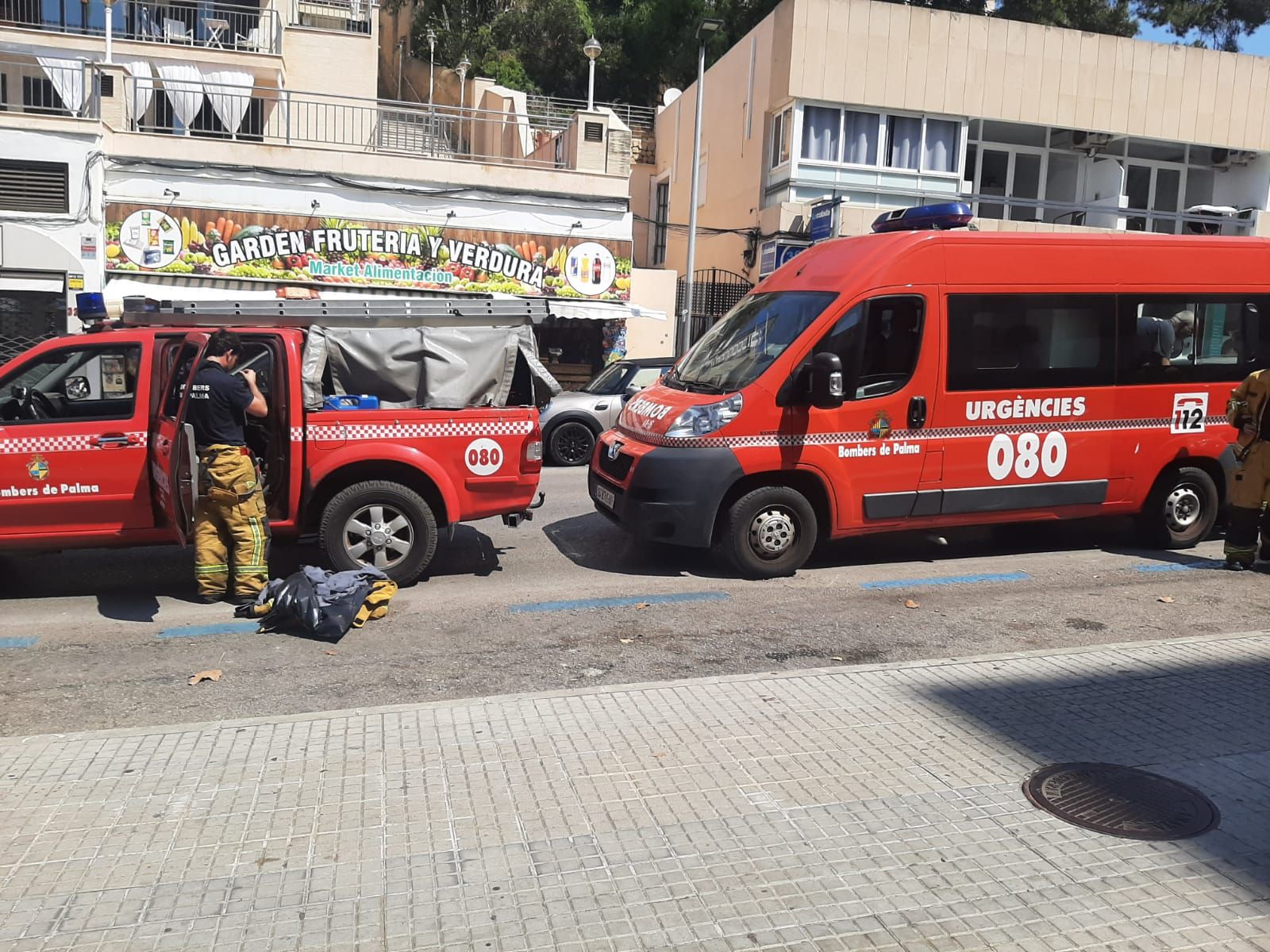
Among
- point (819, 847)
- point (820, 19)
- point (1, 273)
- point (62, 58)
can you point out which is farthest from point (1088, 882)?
point (820, 19)

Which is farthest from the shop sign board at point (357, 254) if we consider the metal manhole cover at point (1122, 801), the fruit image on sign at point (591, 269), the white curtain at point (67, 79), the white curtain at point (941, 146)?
the metal manhole cover at point (1122, 801)

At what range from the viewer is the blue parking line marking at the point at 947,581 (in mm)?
8406

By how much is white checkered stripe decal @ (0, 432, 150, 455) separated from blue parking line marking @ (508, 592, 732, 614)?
2.99 m

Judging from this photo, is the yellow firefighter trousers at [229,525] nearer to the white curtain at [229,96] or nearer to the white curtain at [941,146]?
the white curtain at [229,96]

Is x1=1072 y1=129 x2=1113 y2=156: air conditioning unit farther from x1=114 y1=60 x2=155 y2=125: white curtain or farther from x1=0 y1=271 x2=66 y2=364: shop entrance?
x1=0 y1=271 x2=66 y2=364: shop entrance

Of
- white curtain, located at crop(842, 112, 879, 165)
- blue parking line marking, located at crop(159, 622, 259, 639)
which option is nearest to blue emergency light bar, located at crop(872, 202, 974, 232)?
blue parking line marking, located at crop(159, 622, 259, 639)

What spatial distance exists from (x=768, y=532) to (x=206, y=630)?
4.06 metres

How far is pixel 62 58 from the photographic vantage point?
19156mm

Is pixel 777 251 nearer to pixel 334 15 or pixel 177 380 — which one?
pixel 334 15

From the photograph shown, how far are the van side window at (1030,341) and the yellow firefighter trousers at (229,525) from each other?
532 centimetres

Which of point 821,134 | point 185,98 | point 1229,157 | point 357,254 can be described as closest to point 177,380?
point 357,254

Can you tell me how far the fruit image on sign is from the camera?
21719 millimetres

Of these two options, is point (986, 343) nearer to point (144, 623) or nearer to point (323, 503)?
point (323, 503)

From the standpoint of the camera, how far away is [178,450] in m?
7.02
